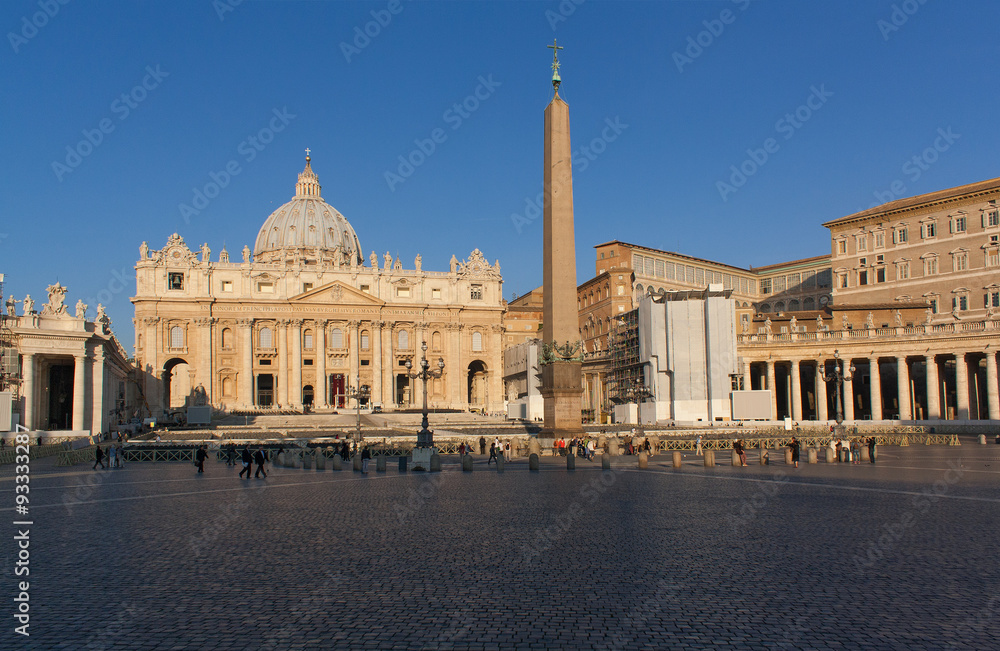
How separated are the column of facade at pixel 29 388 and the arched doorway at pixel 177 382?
34888mm

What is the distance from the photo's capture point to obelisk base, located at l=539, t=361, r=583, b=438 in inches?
1035

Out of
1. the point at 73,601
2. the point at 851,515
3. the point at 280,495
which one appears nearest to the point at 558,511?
the point at 851,515

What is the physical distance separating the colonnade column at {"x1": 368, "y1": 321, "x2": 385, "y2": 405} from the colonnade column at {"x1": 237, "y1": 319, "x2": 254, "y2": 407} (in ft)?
37.3

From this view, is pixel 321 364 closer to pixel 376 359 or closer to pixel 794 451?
pixel 376 359

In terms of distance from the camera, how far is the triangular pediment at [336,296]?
3031 inches

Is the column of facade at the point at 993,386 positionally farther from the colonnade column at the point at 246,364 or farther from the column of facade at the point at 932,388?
the colonnade column at the point at 246,364

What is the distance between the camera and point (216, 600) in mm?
7438

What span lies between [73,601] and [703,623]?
18.5 ft

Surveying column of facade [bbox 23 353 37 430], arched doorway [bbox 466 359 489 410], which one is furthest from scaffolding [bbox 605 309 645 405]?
column of facade [bbox 23 353 37 430]

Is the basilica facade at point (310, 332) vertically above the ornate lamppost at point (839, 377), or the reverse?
the basilica facade at point (310, 332)

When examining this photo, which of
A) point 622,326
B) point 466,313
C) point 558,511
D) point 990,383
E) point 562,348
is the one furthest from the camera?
point 466,313

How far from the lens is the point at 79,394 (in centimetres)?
3875

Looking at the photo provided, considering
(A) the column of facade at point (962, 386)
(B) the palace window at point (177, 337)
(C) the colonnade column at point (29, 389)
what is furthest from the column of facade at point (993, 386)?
(B) the palace window at point (177, 337)

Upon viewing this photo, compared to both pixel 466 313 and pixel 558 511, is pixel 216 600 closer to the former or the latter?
pixel 558 511
